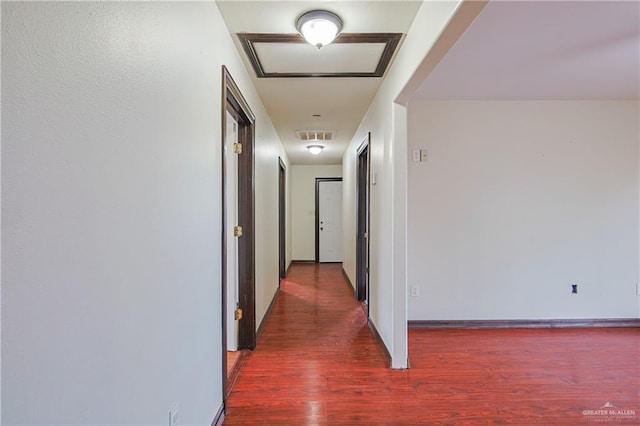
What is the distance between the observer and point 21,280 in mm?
574

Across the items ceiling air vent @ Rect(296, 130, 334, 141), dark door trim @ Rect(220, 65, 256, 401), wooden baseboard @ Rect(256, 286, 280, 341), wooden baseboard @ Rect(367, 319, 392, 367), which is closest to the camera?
wooden baseboard @ Rect(367, 319, 392, 367)

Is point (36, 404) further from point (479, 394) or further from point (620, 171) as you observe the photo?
point (620, 171)

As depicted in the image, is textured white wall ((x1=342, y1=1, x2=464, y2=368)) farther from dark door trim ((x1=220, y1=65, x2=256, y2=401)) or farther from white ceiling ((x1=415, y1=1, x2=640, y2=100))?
dark door trim ((x1=220, y1=65, x2=256, y2=401))

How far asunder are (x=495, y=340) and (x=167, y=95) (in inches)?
128

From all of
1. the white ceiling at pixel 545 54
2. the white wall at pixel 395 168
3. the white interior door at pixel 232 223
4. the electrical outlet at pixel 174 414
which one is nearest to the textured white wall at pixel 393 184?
the white wall at pixel 395 168

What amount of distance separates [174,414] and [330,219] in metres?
6.09

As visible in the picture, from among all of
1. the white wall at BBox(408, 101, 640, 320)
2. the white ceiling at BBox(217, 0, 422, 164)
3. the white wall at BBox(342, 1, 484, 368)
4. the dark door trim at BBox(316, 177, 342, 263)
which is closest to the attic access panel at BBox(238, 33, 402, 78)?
the white ceiling at BBox(217, 0, 422, 164)

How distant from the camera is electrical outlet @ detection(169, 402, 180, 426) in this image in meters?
1.18

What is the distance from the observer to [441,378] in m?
2.23

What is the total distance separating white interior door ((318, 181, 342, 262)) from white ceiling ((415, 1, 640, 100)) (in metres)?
4.19

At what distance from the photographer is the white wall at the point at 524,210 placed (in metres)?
3.24

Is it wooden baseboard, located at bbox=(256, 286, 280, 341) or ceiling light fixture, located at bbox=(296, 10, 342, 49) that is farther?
wooden baseboard, located at bbox=(256, 286, 280, 341)

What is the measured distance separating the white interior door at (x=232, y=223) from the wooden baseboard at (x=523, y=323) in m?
1.78

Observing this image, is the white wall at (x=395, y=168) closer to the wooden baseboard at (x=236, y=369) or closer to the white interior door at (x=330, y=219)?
the wooden baseboard at (x=236, y=369)
